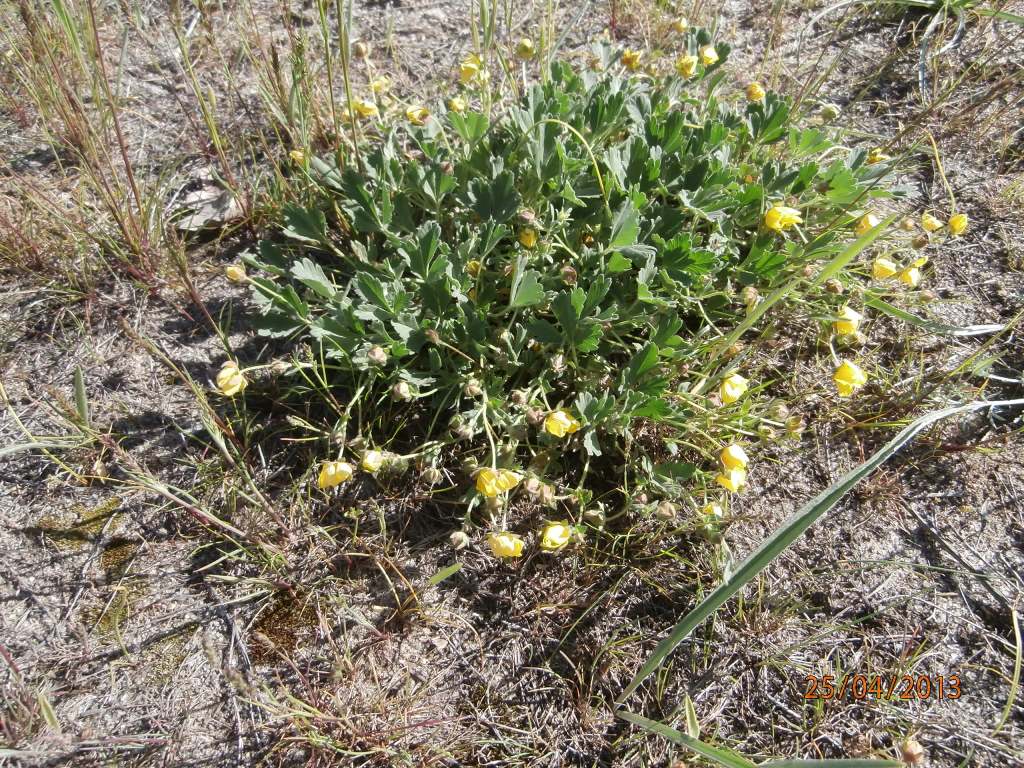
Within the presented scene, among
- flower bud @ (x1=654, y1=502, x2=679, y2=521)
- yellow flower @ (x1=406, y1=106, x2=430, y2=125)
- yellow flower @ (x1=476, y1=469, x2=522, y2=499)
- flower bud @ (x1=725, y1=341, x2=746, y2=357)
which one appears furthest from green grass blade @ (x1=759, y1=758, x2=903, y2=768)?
yellow flower @ (x1=406, y1=106, x2=430, y2=125)

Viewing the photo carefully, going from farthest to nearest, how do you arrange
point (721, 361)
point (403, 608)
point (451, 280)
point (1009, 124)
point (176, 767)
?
point (1009, 124) → point (721, 361) → point (451, 280) → point (403, 608) → point (176, 767)

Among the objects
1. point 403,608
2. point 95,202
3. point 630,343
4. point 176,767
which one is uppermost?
point 95,202

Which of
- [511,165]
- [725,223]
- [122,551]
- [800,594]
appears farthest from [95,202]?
[800,594]

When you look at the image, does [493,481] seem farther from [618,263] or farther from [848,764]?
[848,764]

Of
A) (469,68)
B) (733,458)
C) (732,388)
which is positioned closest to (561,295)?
(732,388)

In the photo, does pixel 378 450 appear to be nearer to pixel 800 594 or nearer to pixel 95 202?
pixel 800 594

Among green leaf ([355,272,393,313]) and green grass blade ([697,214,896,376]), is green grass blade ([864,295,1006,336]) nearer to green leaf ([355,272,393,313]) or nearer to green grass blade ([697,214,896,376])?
green grass blade ([697,214,896,376])

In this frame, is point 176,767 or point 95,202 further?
point 95,202
